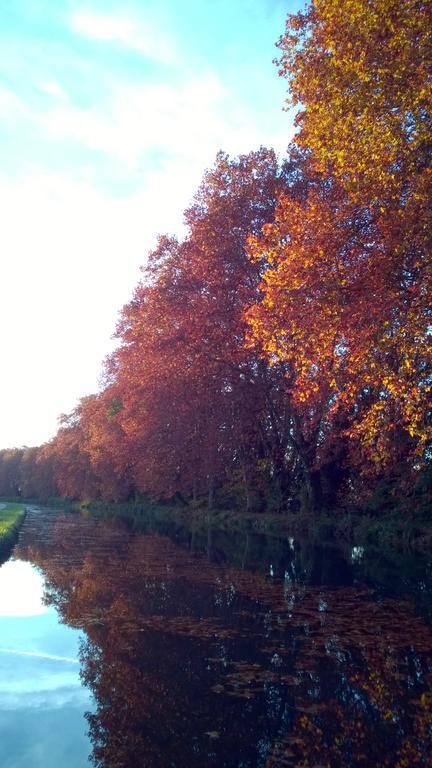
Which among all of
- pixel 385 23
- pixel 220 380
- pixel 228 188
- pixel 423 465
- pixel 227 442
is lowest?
pixel 423 465

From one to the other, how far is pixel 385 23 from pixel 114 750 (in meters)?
13.7

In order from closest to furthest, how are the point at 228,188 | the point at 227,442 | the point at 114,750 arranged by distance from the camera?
1. the point at 114,750
2. the point at 228,188
3. the point at 227,442

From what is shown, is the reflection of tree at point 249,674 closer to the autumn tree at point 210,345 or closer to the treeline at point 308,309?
the treeline at point 308,309

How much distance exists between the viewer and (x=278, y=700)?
20.6ft

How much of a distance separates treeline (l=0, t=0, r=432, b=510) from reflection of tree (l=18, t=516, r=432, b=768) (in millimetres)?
4745

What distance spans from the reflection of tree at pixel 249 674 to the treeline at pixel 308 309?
4.75m

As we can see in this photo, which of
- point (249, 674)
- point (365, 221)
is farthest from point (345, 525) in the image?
point (249, 674)

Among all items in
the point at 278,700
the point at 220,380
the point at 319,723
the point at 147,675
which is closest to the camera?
the point at 319,723

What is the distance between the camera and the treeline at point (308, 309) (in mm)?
12438

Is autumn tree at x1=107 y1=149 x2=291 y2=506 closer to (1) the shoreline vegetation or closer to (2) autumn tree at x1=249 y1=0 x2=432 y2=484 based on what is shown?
(1) the shoreline vegetation

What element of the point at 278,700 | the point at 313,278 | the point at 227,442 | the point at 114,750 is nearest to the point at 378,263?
the point at 313,278

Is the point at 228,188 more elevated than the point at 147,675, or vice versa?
the point at 228,188

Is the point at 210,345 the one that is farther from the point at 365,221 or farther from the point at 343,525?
the point at 365,221

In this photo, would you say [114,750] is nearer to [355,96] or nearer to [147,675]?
A: [147,675]
